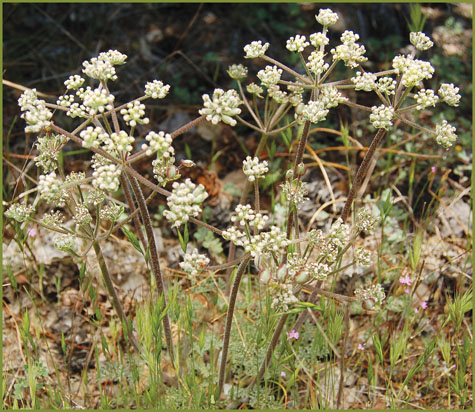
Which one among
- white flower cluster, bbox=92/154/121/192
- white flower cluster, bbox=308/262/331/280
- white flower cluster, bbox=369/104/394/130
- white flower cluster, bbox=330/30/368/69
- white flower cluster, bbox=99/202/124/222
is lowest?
white flower cluster, bbox=308/262/331/280

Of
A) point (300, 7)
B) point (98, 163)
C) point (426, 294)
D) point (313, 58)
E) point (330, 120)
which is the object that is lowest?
point (426, 294)

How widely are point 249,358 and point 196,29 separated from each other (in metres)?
2.85

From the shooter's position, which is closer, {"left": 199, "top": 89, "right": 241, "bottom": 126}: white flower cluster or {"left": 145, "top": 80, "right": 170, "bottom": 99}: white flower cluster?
{"left": 199, "top": 89, "right": 241, "bottom": 126}: white flower cluster

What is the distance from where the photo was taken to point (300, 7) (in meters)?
4.46

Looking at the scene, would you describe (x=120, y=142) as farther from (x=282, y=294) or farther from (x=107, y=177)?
(x=282, y=294)

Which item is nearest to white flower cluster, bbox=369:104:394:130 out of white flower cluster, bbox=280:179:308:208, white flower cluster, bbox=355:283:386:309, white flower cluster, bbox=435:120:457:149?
white flower cluster, bbox=435:120:457:149

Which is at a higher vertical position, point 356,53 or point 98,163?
point 356,53

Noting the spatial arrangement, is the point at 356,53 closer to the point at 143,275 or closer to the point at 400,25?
the point at 143,275

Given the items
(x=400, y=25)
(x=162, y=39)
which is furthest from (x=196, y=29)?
(x=400, y=25)

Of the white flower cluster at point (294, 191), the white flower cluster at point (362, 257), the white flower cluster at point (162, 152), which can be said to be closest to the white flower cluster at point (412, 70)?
the white flower cluster at point (294, 191)

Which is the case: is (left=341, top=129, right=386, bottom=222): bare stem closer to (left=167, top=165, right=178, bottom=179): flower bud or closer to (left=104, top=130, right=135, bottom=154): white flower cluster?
(left=167, top=165, right=178, bottom=179): flower bud

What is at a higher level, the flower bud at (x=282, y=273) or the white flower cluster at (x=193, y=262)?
the white flower cluster at (x=193, y=262)

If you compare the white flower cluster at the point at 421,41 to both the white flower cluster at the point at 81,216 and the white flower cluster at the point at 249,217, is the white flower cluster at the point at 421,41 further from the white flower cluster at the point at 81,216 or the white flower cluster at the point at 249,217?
the white flower cluster at the point at 81,216

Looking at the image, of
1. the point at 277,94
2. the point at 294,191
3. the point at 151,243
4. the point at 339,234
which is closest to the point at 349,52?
the point at 277,94
